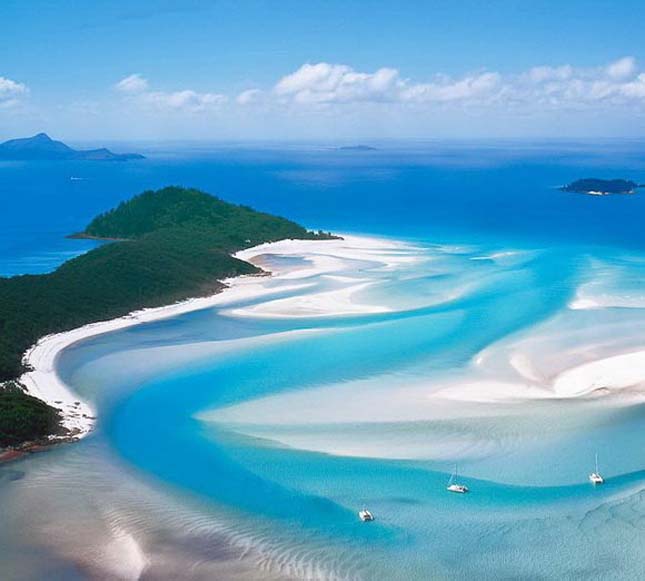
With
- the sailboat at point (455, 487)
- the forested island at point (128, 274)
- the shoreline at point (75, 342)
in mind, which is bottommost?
the sailboat at point (455, 487)

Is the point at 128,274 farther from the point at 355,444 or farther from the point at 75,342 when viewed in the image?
the point at 355,444

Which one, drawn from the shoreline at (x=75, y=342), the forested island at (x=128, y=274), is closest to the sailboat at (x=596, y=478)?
the shoreline at (x=75, y=342)

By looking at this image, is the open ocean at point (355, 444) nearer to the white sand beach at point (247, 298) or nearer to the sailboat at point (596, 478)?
the sailboat at point (596, 478)

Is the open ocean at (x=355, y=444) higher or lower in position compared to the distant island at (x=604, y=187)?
lower

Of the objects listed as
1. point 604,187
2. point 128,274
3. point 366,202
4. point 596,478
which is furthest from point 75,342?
point 604,187

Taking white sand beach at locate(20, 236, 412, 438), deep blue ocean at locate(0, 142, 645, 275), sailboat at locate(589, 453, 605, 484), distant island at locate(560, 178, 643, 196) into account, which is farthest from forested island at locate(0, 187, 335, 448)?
distant island at locate(560, 178, 643, 196)

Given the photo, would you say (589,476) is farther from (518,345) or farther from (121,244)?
(121,244)

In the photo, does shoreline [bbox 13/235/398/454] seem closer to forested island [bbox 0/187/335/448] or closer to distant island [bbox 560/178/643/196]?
forested island [bbox 0/187/335/448]
